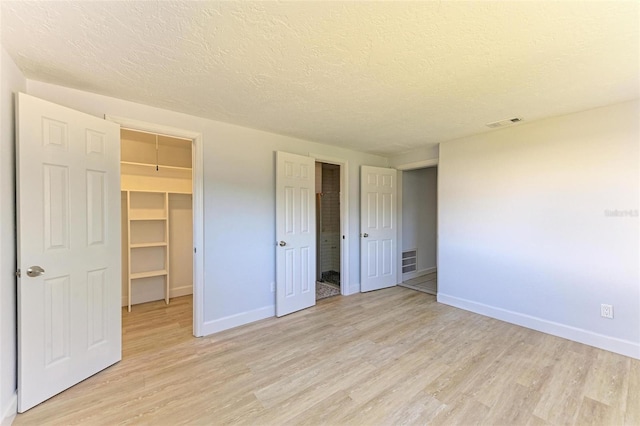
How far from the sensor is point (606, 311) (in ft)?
7.97

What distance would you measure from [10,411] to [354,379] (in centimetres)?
221

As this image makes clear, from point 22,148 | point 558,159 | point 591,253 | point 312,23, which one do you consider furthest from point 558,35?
point 22,148

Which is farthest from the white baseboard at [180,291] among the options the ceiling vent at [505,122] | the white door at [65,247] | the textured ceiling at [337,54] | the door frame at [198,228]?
the ceiling vent at [505,122]

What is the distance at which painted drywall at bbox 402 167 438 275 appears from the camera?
492cm

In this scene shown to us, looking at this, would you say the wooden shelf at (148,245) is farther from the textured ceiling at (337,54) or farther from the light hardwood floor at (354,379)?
the textured ceiling at (337,54)

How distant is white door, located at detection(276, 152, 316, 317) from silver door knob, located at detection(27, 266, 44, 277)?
6.57ft

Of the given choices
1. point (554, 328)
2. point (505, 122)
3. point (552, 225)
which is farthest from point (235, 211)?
point (554, 328)

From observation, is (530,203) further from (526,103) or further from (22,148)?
(22,148)

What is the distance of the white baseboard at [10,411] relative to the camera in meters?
1.53

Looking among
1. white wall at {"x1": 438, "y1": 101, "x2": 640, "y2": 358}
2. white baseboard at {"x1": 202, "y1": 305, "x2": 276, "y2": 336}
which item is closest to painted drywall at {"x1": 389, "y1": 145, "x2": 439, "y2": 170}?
white wall at {"x1": 438, "y1": 101, "x2": 640, "y2": 358}

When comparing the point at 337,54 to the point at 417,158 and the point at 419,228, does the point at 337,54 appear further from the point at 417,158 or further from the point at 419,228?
the point at 419,228

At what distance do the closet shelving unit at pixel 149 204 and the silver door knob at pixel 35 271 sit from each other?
180cm

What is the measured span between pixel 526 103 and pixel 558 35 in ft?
3.51

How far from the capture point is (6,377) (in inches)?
62.6
